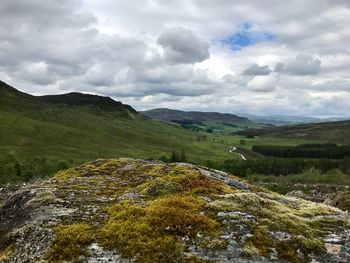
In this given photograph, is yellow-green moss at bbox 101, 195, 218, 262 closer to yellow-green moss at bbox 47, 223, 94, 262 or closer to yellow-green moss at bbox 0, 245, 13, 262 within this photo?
yellow-green moss at bbox 47, 223, 94, 262

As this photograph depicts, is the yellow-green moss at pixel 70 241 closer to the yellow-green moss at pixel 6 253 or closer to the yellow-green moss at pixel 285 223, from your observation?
the yellow-green moss at pixel 6 253

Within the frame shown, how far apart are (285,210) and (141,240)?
7936mm

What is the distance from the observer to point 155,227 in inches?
683

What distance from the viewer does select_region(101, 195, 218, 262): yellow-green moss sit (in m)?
16.0

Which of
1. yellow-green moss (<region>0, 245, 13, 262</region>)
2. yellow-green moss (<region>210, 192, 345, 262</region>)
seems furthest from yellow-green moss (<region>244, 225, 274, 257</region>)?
yellow-green moss (<region>0, 245, 13, 262</region>)

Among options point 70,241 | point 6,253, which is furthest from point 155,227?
point 6,253

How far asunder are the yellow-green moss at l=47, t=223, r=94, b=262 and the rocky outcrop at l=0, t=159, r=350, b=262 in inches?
1.4

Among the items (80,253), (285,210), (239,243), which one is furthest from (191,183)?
(80,253)

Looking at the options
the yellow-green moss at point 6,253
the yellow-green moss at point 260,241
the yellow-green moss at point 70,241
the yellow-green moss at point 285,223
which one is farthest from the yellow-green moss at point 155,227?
the yellow-green moss at point 6,253

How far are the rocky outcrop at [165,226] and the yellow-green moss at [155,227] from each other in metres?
0.04

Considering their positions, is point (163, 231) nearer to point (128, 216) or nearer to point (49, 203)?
point (128, 216)

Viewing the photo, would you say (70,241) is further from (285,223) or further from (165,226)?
(285,223)

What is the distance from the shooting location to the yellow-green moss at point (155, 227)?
1603 cm

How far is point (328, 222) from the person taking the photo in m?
20.2
